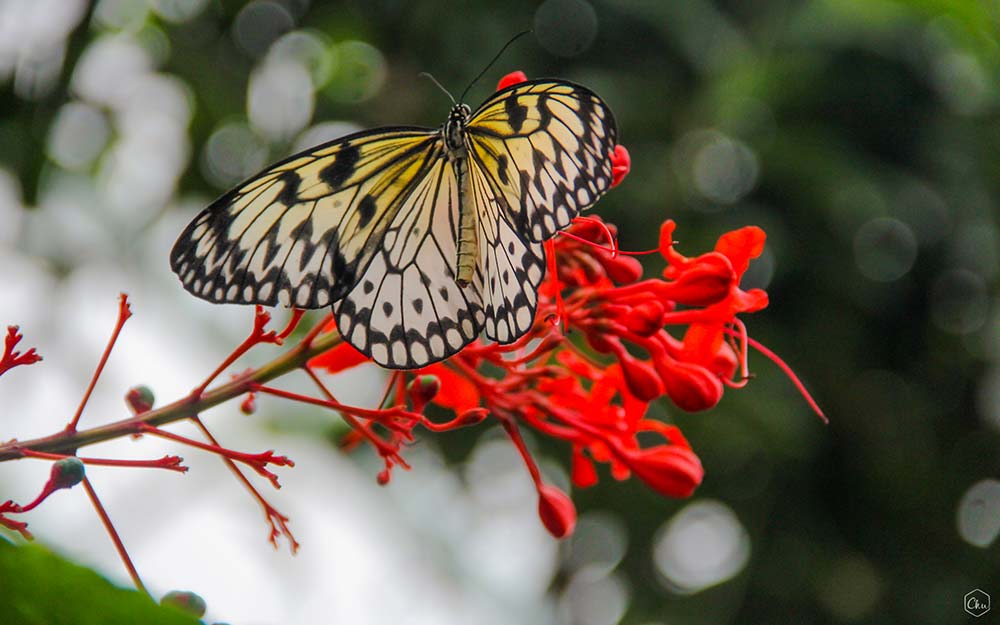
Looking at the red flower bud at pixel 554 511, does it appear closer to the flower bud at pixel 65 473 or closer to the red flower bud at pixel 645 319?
the red flower bud at pixel 645 319

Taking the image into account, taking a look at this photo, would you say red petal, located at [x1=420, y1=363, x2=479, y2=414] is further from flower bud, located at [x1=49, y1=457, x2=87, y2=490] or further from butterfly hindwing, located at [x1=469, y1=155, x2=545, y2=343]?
flower bud, located at [x1=49, y1=457, x2=87, y2=490]

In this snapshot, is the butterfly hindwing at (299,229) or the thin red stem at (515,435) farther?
the thin red stem at (515,435)

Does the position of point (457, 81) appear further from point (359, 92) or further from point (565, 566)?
point (565, 566)

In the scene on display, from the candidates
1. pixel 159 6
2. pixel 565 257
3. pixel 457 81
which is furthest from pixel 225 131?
pixel 565 257
